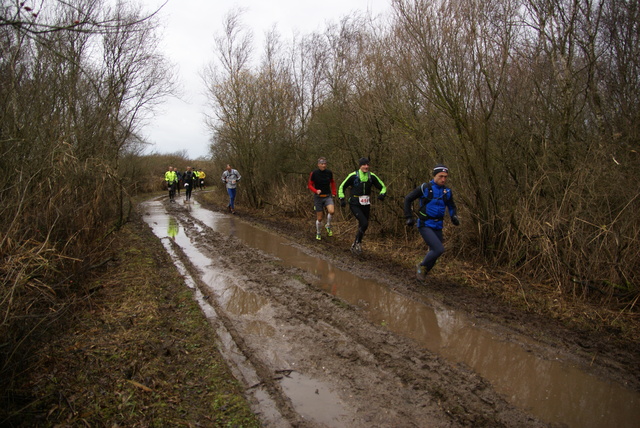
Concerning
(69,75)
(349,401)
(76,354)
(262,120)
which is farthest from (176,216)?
(349,401)

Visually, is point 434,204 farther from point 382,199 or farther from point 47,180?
point 47,180

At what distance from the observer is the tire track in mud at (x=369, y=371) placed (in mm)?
2912

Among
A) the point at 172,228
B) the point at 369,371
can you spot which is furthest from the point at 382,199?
the point at 172,228

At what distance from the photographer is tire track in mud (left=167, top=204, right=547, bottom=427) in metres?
2.91

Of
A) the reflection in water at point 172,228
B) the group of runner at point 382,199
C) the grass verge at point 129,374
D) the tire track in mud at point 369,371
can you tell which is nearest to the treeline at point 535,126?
the group of runner at point 382,199

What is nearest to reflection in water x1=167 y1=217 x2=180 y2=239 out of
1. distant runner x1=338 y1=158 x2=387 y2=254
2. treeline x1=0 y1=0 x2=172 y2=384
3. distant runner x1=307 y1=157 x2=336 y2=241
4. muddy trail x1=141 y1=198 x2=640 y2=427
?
treeline x1=0 y1=0 x2=172 y2=384

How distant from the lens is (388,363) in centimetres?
367

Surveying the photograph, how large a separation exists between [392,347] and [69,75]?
24.9 ft

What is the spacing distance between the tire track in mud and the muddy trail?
0.03 ft

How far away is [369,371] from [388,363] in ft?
0.80

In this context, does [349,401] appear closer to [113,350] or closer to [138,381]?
[138,381]

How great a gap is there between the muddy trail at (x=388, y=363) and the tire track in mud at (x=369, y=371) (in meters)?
0.01

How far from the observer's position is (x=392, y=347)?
4.00 metres

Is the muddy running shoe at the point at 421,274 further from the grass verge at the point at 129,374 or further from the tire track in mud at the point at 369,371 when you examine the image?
the grass verge at the point at 129,374
